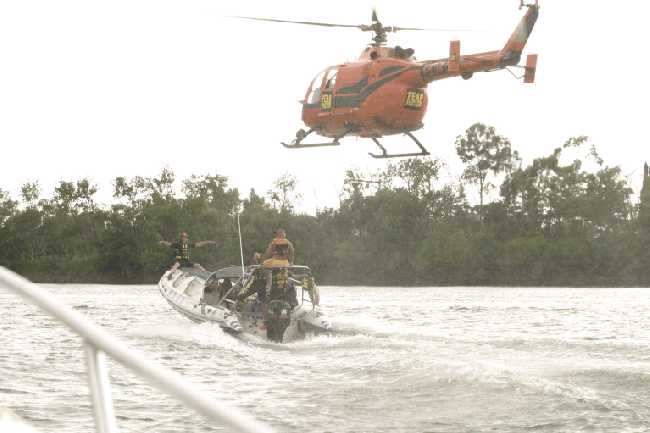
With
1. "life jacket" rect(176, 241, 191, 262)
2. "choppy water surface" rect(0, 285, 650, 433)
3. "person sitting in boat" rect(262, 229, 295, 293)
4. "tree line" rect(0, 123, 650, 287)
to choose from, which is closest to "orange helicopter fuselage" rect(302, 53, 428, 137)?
"person sitting in boat" rect(262, 229, 295, 293)

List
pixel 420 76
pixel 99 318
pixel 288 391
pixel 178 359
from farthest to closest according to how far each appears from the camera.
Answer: pixel 99 318 < pixel 420 76 < pixel 178 359 < pixel 288 391

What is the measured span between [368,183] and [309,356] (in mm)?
75178

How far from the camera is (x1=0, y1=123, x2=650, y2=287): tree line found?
81.6 m

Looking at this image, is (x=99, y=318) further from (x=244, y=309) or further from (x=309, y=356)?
(x=309, y=356)

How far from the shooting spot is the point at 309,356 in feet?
57.0

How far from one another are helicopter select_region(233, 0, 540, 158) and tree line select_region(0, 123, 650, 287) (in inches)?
2359

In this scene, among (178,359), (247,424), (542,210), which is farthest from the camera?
(542,210)

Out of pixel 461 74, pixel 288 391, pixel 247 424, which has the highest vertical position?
pixel 461 74

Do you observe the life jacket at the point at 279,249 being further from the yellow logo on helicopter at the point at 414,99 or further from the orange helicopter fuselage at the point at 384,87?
the yellow logo on helicopter at the point at 414,99

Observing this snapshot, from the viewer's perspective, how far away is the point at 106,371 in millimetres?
2125

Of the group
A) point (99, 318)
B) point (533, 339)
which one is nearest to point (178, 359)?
point (533, 339)

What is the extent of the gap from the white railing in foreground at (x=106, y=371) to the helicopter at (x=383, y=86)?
689 inches

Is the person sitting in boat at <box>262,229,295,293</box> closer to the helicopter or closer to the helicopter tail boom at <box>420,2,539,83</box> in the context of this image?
the helicopter

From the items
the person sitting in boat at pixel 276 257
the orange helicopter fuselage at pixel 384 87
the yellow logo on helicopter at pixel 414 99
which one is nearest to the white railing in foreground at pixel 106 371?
the person sitting in boat at pixel 276 257
